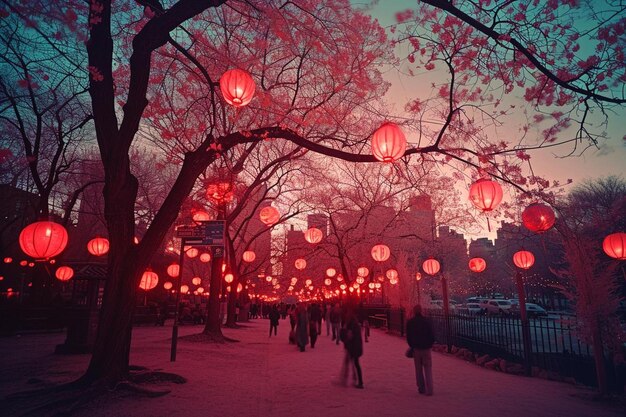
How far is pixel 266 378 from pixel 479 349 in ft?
26.3

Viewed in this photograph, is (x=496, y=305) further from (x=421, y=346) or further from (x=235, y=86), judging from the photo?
(x=235, y=86)

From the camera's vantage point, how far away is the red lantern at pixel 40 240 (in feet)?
30.2

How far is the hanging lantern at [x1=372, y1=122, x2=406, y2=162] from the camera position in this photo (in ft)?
22.2

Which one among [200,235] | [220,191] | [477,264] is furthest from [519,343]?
[220,191]

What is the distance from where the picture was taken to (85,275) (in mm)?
14031

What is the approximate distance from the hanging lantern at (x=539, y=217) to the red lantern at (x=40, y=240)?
11.0m

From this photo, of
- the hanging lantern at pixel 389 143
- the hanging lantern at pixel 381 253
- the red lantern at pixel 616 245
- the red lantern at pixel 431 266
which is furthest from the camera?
the red lantern at pixel 431 266

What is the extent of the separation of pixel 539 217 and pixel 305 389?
19.6 ft

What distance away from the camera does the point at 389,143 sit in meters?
6.79

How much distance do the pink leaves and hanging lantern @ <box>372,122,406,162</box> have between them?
519cm

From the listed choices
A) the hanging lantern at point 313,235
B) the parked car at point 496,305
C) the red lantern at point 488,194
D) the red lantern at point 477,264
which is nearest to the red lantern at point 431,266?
the red lantern at point 477,264

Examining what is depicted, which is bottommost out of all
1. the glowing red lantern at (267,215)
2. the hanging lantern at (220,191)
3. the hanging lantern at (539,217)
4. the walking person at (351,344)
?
the walking person at (351,344)

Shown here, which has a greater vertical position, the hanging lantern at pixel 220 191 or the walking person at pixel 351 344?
the hanging lantern at pixel 220 191

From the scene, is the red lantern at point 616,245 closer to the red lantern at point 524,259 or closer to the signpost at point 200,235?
the red lantern at point 524,259
